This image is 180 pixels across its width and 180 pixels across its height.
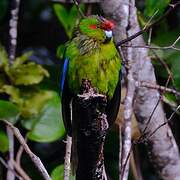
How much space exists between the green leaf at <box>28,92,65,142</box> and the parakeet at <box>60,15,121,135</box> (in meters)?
0.53

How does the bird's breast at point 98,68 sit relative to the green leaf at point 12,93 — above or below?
above

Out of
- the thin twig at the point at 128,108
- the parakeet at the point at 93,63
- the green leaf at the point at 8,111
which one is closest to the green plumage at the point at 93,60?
the parakeet at the point at 93,63

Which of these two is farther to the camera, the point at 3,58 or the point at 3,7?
the point at 3,7

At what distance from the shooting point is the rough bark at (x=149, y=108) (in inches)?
120

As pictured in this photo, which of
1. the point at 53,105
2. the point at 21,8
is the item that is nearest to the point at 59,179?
the point at 53,105

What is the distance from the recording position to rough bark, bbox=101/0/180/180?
10.0 ft

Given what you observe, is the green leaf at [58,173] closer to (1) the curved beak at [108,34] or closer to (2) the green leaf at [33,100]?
(2) the green leaf at [33,100]

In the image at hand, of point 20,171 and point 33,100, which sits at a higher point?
point 33,100

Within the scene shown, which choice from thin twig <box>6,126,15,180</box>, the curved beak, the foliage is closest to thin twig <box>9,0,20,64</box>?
the foliage

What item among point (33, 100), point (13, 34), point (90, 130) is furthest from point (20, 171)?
point (90, 130)

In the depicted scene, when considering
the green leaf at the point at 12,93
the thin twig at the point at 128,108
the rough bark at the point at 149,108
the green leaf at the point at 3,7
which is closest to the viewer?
the thin twig at the point at 128,108

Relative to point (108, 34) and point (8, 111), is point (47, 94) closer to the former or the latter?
point (8, 111)

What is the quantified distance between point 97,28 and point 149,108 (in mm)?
563

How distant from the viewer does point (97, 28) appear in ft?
9.07
